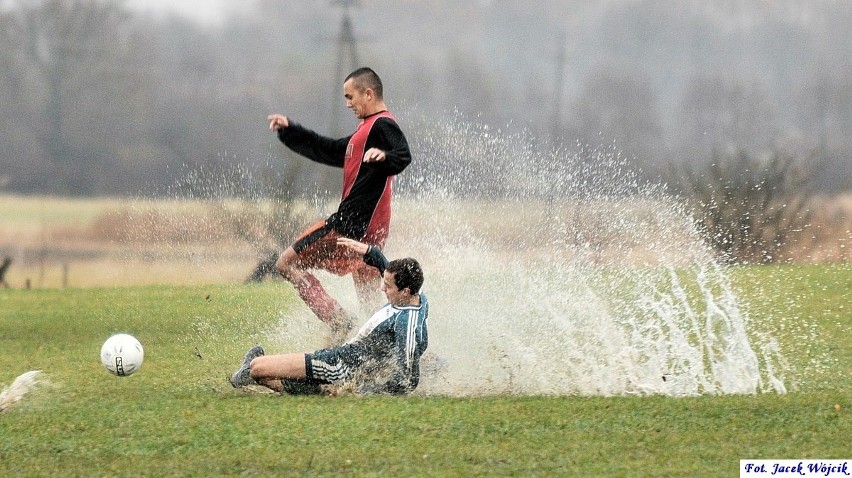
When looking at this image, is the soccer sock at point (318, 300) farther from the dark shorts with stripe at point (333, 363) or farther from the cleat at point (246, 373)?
the dark shorts with stripe at point (333, 363)

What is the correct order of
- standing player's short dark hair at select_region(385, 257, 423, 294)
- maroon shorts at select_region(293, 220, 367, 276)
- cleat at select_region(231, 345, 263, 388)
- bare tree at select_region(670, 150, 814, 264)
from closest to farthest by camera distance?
1. standing player's short dark hair at select_region(385, 257, 423, 294)
2. cleat at select_region(231, 345, 263, 388)
3. maroon shorts at select_region(293, 220, 367, 276)
4. bare tree at select_region(670, 150, 814, 264)

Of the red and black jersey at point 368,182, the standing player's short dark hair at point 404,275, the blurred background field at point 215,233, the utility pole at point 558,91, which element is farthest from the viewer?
the utility pole at point 558,91

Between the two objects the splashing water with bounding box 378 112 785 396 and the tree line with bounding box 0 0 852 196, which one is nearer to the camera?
the splashing water with bounding box 378 112 785 396

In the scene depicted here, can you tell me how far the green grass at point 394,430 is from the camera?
6.12 m

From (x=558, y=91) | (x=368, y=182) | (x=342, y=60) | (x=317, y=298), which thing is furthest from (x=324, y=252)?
(x=558, y=91)

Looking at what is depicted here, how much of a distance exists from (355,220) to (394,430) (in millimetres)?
2444

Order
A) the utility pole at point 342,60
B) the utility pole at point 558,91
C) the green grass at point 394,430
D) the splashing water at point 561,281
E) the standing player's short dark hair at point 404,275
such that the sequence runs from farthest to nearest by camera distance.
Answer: the utility pole at point 558,91
the utility pole at point 342,60
the splashing water at point 561,281
the standing player's short dark hair at point 404,275
the green grass at point 394,430

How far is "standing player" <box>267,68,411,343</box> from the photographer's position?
29.2 ft

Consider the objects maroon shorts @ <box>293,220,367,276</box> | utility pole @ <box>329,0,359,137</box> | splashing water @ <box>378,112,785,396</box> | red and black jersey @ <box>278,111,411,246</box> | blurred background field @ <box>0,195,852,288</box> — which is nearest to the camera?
splashing water @ <box>378,112,785,396</box>

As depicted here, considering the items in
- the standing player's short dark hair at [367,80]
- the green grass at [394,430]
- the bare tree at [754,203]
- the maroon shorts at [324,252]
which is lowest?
the green grass at [394,430]

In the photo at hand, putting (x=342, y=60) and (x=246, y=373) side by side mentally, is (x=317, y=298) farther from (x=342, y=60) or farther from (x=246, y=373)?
(x=342, y=60)

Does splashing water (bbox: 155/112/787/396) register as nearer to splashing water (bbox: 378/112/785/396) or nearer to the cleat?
splashing water (bbox: 378/112/785/396)

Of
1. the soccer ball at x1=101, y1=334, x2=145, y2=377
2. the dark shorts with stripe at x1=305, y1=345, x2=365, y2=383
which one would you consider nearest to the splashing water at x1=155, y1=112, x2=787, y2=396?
the dark shorts with stripe at x1=305, y1=345, x2=365, y2=383

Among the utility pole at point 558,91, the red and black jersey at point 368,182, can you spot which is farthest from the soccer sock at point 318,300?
the utility pole at point 558,91
